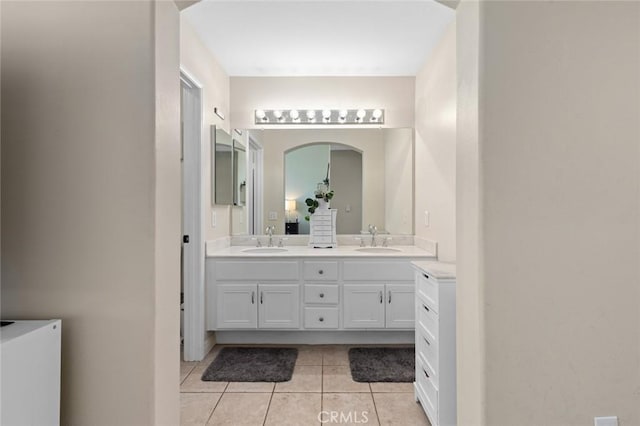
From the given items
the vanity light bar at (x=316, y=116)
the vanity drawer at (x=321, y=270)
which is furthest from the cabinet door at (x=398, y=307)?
the vanity light bar at (x=316, y=116)

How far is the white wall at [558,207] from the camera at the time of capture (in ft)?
4.07

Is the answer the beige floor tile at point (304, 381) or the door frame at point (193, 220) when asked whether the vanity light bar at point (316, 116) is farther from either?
the beige floor tile at point (304, 381)

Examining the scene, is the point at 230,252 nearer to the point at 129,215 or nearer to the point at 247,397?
the point at 247,397

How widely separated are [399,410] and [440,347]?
620 mm

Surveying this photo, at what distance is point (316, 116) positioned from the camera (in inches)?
141

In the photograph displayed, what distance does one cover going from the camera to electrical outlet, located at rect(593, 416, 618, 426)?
4.10 ft

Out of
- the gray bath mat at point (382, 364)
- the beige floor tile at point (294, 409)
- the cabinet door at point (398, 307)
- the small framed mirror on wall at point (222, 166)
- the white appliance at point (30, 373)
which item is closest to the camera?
the white appliance at point (30, 373)

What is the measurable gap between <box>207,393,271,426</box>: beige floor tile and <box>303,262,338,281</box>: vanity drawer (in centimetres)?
99

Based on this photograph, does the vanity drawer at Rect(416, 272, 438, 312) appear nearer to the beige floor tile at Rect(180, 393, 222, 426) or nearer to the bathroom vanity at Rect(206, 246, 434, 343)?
the bathroom vanity at Rect(206, 246, 434, 343)

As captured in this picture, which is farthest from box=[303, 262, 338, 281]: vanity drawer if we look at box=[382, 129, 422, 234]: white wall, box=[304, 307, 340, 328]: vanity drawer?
box=[382, 129, 422, 234]: white wall

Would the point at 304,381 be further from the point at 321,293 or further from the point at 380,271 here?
the point at 380,271

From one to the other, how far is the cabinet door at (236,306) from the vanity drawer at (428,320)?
1427 millimetres

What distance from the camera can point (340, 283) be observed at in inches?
118

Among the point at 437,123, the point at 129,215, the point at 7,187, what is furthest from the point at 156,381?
the point at 437,123
